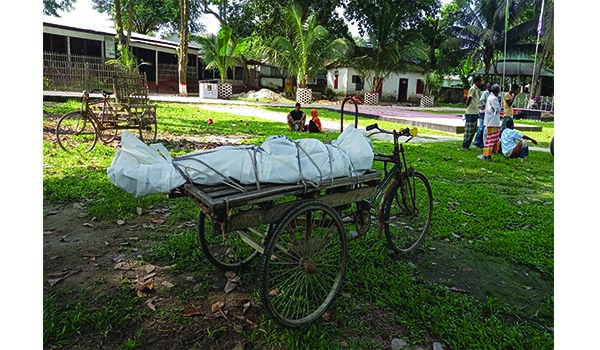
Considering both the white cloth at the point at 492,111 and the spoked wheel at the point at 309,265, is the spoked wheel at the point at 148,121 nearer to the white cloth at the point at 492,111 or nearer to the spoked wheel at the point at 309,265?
the spoked wheel at the point at 309,265

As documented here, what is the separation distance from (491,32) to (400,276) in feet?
100

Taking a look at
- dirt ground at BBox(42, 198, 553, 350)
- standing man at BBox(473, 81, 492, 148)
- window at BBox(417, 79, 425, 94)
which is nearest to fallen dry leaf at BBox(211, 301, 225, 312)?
dirt ground at BBox(42, 198, 553, 350)

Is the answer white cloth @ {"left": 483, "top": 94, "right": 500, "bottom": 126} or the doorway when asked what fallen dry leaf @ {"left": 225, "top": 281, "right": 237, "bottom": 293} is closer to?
white cloth @ {"left": 483, "top": 94, "right": 500, "bottom": 126}

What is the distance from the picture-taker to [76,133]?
8.44 meters

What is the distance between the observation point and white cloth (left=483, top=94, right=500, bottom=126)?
819 cm

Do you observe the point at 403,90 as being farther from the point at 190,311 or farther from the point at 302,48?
the point at 190,311

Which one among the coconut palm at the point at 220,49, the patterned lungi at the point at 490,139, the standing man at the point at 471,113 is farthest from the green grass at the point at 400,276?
the coconut palm at the point at 220,49

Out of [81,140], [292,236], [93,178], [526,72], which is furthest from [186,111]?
[526,72]

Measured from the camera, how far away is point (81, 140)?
27.6 feet

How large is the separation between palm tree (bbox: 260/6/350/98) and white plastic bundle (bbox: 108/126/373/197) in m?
21.9

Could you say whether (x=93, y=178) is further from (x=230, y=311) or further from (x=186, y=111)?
(x=186, y=111)

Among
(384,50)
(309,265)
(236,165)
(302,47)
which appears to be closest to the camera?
(236,165)

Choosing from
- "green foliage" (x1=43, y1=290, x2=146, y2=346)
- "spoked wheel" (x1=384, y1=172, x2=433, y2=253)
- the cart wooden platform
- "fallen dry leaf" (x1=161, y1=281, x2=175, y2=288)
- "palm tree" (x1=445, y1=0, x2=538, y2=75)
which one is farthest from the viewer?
"palm tree" (x1=445, y1=0, x2=538, y2=75)

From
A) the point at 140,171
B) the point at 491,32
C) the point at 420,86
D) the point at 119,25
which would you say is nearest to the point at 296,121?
the point at 140,171
